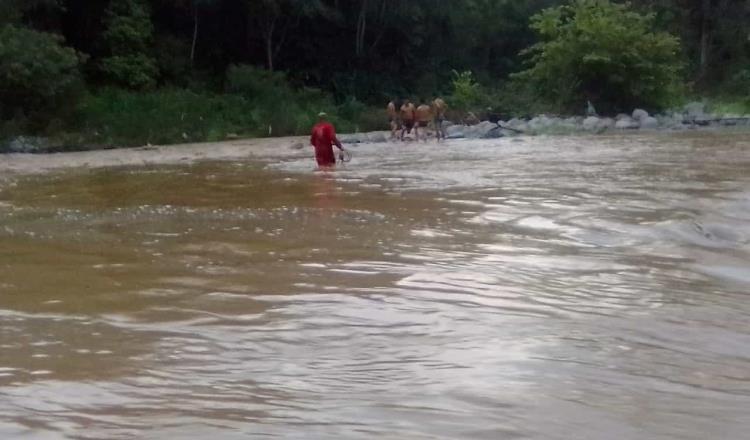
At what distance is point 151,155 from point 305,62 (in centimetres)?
1975

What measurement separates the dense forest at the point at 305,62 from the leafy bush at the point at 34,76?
0.04 m

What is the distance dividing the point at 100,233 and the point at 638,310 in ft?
20.3

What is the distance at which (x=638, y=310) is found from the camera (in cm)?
685

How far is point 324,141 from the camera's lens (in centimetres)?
1973

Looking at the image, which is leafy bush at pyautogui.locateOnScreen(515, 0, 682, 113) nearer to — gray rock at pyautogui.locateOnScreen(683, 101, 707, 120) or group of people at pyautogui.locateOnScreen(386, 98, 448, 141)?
gray rock at pyautogui.locateOnScreen(683, 101, 707, 120)

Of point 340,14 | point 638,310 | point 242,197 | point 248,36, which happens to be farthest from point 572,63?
point 638,310

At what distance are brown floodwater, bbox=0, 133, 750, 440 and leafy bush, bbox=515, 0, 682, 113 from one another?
27.0 m

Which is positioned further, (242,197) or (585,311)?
(242,197)

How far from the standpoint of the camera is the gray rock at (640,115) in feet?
123

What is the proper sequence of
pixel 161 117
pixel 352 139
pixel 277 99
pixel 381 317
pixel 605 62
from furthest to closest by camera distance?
pixel 605 62 → pixel 277 99 → pixel 161 117 → pixel 352 139 → pixel 381 317

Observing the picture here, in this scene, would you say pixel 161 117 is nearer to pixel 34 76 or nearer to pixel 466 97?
pixel 34 76

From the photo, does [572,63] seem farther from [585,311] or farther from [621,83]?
[585,311]

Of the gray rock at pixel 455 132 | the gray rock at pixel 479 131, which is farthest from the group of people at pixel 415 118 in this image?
the gray rock at pixel 479 131

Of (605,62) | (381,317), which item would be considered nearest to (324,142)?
(381,317)
